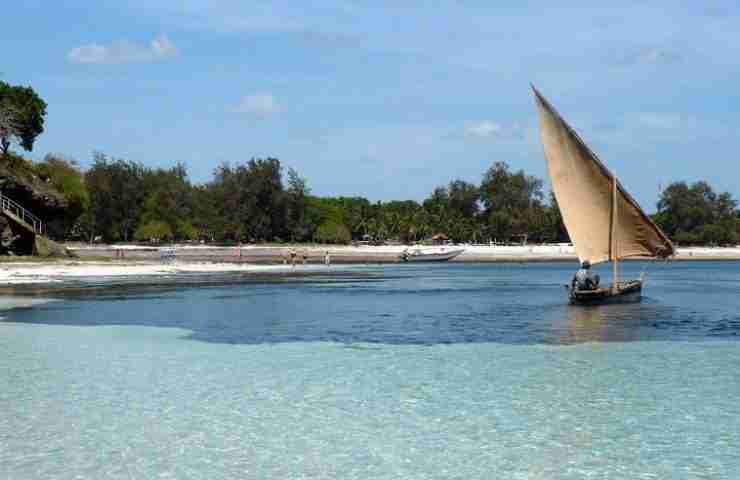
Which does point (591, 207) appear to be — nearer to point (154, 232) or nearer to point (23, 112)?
point (23, 112)

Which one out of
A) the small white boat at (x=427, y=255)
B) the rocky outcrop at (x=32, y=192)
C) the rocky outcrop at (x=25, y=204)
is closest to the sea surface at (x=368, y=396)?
the rocky outcrop at (x=25, y=204)

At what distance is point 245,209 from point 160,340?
10594 centimetres

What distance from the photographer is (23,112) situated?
7112 centimetres

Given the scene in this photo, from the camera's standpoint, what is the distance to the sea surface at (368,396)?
11.6 meters

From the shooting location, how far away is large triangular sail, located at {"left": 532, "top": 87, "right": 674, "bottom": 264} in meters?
32.5

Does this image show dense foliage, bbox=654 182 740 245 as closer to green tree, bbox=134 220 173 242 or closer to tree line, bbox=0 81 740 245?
tree line, bbox=0 81 740 245

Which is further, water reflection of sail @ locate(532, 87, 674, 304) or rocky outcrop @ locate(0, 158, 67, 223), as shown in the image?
rocky outcrop @ locate(0, 158, 67, 223)

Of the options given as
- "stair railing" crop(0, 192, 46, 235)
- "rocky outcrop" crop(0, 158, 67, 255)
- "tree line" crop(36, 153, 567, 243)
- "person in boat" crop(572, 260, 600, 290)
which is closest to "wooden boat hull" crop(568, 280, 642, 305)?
"person in boat" crop(572, 260, 600, 290)

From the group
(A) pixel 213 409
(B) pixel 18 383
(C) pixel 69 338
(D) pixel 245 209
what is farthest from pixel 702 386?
(D) pixel 245 209

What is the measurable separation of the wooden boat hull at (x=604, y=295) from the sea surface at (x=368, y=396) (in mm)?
2785

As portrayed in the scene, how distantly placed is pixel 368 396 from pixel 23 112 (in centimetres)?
6266

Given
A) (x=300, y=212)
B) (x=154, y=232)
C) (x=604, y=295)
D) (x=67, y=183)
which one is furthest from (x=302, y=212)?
(x=604, y=295)

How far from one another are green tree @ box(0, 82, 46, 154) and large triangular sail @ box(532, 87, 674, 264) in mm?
49176

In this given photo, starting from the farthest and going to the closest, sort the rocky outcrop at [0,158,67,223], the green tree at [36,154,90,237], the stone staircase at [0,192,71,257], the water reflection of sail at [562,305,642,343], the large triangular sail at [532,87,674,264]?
the green tree at [36,154,90,237] → the rocky outcrop at [0,158,67,223] → the stone staircase at [0,192,71,257] → the large triangular sail at [532,87,674,264] → the water reflection of sail at [562,305,642,343]
